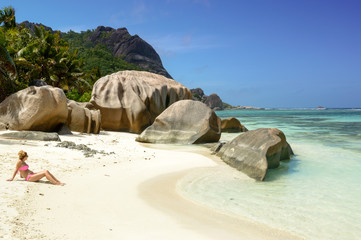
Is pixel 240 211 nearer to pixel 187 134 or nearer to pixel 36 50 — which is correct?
pixel 187 134

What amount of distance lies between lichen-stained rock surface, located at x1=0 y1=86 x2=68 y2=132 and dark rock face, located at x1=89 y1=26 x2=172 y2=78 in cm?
8740

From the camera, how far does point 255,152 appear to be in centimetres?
825

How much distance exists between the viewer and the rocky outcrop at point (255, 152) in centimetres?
759

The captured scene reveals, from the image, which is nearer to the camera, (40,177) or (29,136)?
(40,177)

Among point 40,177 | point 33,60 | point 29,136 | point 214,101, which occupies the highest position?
point 33,60

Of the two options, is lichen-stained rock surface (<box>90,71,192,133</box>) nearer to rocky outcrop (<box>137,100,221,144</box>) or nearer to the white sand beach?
rocky outcrop (<box>137,100,221,144</box>)

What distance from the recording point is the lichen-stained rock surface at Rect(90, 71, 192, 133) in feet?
54.7

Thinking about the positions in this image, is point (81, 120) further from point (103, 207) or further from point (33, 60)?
point (33, 60)

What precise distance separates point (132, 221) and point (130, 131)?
13068 mm

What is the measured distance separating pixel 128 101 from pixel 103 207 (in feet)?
42.7

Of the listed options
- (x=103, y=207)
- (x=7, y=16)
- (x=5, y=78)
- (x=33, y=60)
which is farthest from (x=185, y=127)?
(x=7, y=16)

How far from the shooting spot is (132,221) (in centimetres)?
408

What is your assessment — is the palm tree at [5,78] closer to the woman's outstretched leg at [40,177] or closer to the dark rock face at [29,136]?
the dark rock face at [29,136]

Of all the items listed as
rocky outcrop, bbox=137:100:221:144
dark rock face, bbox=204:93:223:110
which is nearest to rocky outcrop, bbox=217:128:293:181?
rocky outcrop, bbox=137:100:221:144
